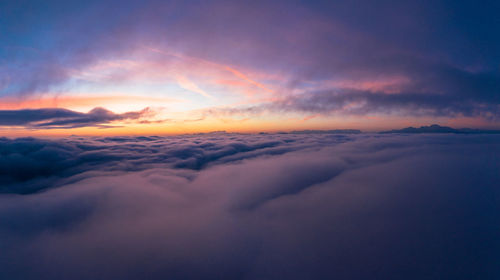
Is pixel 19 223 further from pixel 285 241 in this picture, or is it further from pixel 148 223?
pixel 285 241

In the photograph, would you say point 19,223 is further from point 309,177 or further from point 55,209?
point 309,177

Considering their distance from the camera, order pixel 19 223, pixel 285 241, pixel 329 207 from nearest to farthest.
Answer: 1. pixel 285 241
2. pixel 329 207
3. pixel 19 223

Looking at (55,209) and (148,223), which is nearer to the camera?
(148,223)

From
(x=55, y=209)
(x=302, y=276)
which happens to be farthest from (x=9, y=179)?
(x=302, y=276)

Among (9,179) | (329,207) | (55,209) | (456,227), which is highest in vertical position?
(456,227)

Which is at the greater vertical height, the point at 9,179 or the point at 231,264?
the point at 231,264

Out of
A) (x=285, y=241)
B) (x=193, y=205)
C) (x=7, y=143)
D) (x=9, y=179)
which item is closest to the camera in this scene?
(x=285, y=241)

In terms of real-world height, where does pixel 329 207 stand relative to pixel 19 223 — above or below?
above

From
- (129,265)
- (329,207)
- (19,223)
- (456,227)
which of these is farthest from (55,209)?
(456,227)

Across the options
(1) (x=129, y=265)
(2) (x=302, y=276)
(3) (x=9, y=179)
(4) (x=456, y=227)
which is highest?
(4) (x=456, y=227)
